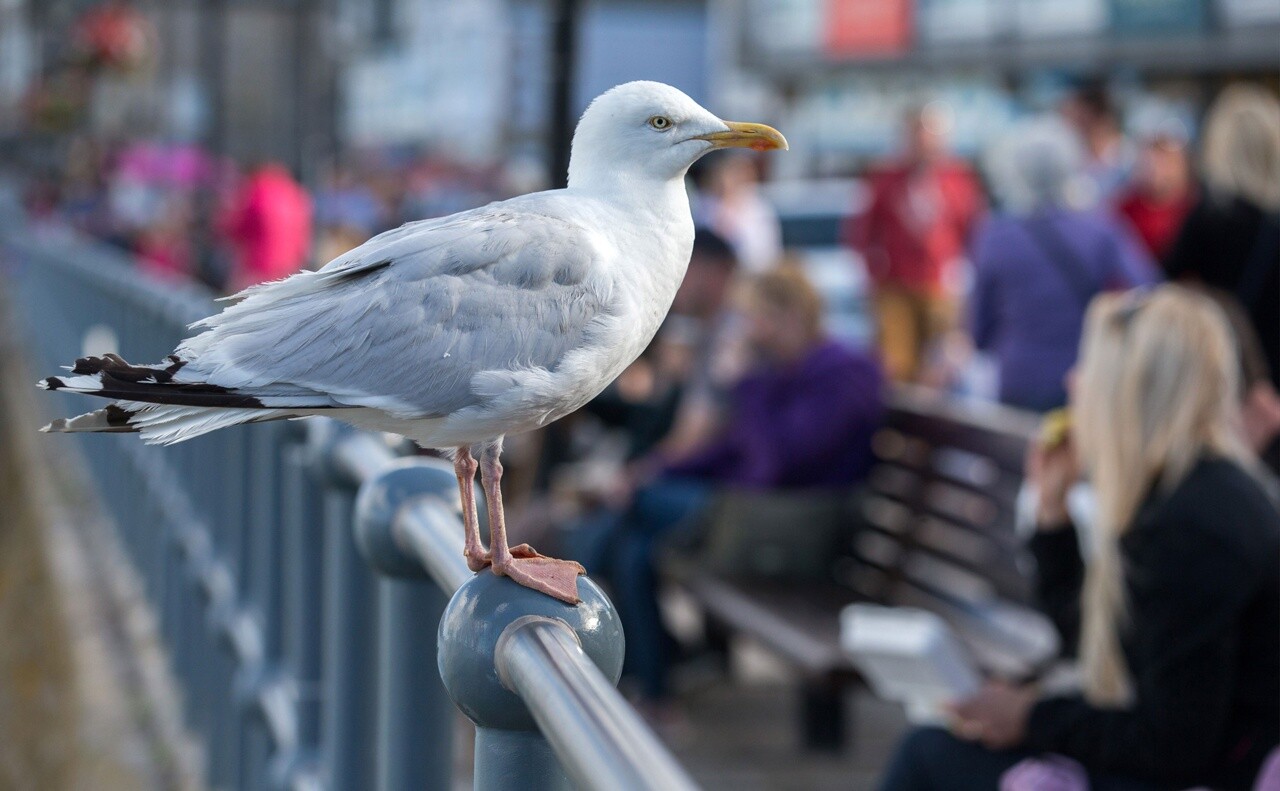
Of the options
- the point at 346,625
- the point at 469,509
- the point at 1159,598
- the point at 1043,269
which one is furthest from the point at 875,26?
the point at 469,509

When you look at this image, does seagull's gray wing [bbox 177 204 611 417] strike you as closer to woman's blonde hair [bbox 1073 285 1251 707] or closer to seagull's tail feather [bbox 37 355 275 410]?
seagull's tail feather [bbox 37 355 275 410]

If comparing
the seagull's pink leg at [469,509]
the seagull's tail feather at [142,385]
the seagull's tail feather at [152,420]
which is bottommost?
the seagull's pink leg at [469,509]

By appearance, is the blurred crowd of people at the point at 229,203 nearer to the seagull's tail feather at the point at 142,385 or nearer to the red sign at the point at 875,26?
the seagull's tail feather at the point at 142,385

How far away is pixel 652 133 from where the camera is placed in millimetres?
1478

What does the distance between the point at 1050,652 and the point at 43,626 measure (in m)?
4.07

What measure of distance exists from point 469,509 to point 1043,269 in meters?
4.66

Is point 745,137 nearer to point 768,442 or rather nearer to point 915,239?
point 768,442

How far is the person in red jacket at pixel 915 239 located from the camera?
8789 mm

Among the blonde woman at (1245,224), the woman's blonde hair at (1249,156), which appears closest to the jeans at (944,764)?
the blonde woman at (1245,224)

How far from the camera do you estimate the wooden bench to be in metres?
4.68

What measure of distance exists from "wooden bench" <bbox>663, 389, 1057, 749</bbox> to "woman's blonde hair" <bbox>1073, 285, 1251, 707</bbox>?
3.43 feet

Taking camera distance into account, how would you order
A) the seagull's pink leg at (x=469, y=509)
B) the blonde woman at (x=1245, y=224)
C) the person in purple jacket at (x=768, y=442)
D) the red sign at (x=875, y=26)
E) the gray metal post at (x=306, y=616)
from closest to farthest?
1. the seagull's pink leg at (x=469, y=509)
2. the gray metal post at (x=306, y=616)
3. the blonde woman at (x=1245, y=224)
4. the person in purple jacket at (x=768, y=442)
5. the red sign at (x=875, y=26)

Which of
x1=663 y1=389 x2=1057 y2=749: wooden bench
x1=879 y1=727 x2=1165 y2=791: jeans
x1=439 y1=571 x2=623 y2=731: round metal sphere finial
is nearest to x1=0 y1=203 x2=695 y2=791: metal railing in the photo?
x1=439 y1=571 x2=623 y2=731: round metal sphere finial

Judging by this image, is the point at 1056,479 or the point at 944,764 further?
the point at 1056,479
